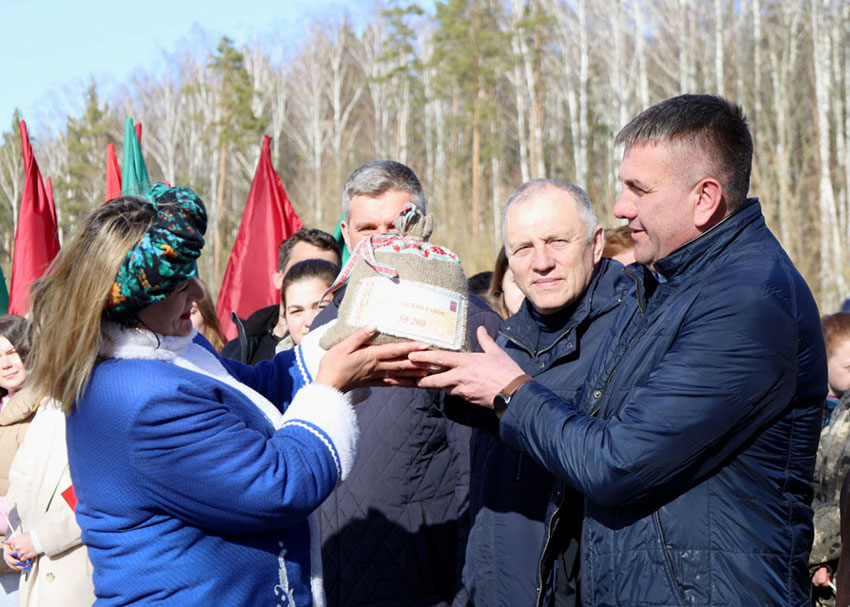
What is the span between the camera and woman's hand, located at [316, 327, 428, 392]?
89.7 inches

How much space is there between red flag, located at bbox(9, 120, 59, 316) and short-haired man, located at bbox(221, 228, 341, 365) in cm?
277

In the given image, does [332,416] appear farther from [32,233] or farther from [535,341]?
[32,233]

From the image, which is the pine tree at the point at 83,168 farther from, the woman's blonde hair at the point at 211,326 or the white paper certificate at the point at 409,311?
the white paper certificate at the point at 409,311

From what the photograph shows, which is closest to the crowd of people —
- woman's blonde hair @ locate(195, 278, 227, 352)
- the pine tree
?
woman's blonde hair @ locate(195, 278, 227, 352)

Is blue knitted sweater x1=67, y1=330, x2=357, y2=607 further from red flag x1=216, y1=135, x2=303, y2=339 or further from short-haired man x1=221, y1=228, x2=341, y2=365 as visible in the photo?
red flag x1=216, y1=135, x2=303, y2=339

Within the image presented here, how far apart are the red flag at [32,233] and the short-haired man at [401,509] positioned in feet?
16.5

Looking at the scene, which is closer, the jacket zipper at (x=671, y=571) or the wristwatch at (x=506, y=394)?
the jacket zipper at (x=671, y=571)

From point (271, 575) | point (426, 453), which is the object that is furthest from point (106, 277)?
point (426, 453)

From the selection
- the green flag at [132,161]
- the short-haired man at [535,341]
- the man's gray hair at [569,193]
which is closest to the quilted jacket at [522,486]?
the short-haired man at [535,341]

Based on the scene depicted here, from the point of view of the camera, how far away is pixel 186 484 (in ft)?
6.43

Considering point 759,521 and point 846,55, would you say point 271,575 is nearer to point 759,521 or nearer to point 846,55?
point 759,521

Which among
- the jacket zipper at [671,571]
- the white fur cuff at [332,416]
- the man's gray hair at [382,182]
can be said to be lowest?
the jacket zipper at [671,571]

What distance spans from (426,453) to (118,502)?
138 cm

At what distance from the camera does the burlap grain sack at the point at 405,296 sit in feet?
7.59
